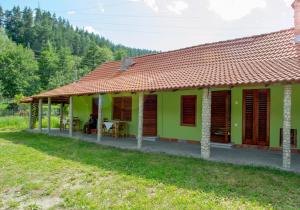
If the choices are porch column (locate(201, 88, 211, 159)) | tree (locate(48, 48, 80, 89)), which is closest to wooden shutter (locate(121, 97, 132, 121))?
porch column (locate(201, 88, 211, 159))

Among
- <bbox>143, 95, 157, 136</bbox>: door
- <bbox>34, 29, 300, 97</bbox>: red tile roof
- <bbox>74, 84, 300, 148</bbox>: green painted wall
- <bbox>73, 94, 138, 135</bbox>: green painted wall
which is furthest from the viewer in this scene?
<bbox>73, 94, 138, 135</bbox>: green painted wall

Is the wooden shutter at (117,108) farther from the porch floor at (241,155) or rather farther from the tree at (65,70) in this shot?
the tree at (65,70)

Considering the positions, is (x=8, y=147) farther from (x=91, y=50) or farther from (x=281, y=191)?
(x=91, y=50)

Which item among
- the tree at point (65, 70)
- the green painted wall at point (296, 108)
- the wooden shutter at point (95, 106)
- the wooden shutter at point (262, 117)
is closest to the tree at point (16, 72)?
the tree at point (65, 70)

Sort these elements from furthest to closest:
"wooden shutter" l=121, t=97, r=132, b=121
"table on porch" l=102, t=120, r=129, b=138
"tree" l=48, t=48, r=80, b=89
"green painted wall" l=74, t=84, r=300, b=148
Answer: "tree" l=48, t=48, r=80, b=89, "wooden shutter" l=121, t=97, r=132, b=121, "table on porch" l=102, t=120, r=129, b=138, "green painted wall" l=74, t=84, r=300, b=148

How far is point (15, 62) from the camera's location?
53938mm

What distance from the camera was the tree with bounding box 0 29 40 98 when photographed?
5112cm

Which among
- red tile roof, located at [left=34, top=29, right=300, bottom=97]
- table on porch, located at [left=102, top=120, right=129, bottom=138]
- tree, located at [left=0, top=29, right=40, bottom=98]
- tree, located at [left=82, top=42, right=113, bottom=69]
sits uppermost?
tree, located at [left=82, top=42, right=113, bottom=69]

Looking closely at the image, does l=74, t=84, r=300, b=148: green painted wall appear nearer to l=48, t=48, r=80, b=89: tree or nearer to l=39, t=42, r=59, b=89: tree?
l=48, t=48, r=80, b=89: tree

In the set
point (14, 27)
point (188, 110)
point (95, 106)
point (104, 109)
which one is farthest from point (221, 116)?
point (14, 27)

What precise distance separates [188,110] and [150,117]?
244cm

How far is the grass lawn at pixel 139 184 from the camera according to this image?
550 cm

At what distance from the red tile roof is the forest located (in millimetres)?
38965

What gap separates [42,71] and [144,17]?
49620 millimetres
